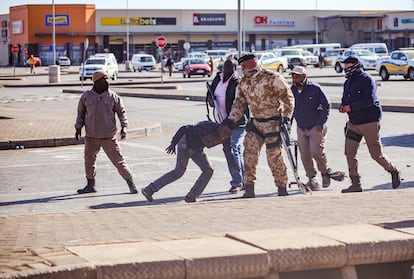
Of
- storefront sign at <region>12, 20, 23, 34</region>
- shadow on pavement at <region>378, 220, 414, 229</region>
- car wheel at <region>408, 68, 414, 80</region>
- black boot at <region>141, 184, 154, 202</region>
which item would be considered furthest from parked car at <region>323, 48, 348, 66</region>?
shadow on pavement at <region>378, 220, 414, 229</region>

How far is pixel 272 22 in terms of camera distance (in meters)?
123

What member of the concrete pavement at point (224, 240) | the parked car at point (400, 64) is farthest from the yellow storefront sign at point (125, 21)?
the concrete pavement at point (224, 240)

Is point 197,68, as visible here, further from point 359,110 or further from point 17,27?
point 359,110

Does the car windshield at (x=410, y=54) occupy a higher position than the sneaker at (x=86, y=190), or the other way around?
the car windshield at (x=410, y=54)

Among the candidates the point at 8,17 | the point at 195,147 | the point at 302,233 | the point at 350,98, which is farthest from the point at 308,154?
the point at 8,17

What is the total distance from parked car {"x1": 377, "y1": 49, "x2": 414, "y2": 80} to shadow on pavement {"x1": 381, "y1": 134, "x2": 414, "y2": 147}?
31.7 m

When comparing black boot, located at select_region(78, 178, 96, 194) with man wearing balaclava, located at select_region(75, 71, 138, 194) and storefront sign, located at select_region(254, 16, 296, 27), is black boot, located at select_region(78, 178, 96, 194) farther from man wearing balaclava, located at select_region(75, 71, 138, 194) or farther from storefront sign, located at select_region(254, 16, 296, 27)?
storefront sign, located at select_region(254, 16, 296, 27)

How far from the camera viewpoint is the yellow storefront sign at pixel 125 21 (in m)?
119

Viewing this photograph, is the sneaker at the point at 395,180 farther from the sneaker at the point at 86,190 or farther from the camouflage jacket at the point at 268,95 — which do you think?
the sneaker at the point at 86,190

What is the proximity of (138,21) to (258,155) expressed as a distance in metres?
109

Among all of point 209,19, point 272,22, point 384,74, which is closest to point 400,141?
point 384,74

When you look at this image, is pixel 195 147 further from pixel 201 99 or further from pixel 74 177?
pixel 201 99

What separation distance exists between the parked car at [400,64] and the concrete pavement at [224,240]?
42.7 m

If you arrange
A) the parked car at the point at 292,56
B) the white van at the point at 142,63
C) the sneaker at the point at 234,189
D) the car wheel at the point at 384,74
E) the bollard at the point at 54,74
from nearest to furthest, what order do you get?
the sneaker at the point at 234,189 → the car wheel at the point at 384,74 → the bollard at the point at 54,74 → the parked car at the point at 292,56 → the white van at the point at 142,63
